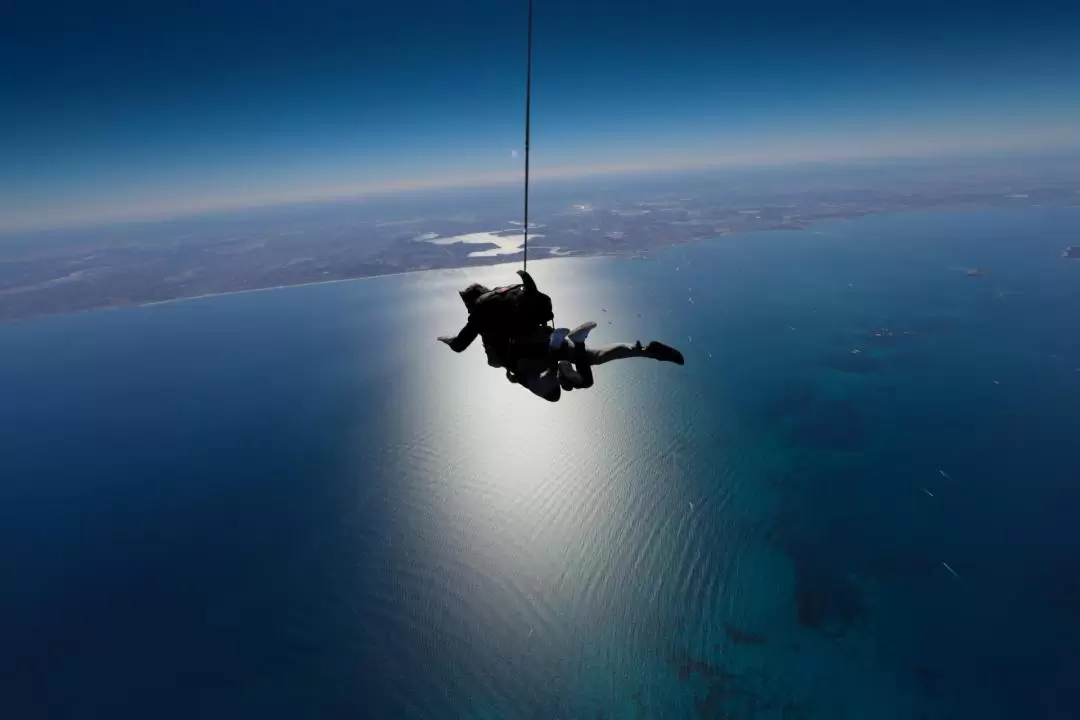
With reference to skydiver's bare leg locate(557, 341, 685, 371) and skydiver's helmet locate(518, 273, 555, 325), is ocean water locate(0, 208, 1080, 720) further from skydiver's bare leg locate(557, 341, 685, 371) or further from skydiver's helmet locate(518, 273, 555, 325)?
skydiver's helmet locate(518, 273, 555, 325)

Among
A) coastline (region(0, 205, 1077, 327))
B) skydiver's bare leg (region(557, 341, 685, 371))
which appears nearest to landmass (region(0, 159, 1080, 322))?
coastline (region(0, 205, 1077, 327))

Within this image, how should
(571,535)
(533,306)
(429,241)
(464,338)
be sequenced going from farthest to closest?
(429,241), (571,535), (464,338), (533,306)

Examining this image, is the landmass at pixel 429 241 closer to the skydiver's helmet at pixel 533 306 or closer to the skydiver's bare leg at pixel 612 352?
the skydiver's bare leg at pixel 612 352

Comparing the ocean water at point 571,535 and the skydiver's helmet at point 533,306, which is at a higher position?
the skydiver's helmet at point 533,306

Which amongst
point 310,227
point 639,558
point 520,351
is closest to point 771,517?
point 639,558

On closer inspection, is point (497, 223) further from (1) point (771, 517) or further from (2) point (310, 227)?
(1) point (771, 517)

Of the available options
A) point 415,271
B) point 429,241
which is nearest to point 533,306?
point 415,271

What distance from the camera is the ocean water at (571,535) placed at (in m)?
15.4

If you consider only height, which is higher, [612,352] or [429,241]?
[612,352]

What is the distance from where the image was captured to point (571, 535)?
21219 mm

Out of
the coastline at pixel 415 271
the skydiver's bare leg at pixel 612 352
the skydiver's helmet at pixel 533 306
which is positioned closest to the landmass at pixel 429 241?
the coastline at pixel 415 271

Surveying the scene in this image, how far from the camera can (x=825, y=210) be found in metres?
140

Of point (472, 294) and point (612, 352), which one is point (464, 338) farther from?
point (612, 352)

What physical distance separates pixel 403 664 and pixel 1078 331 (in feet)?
207
